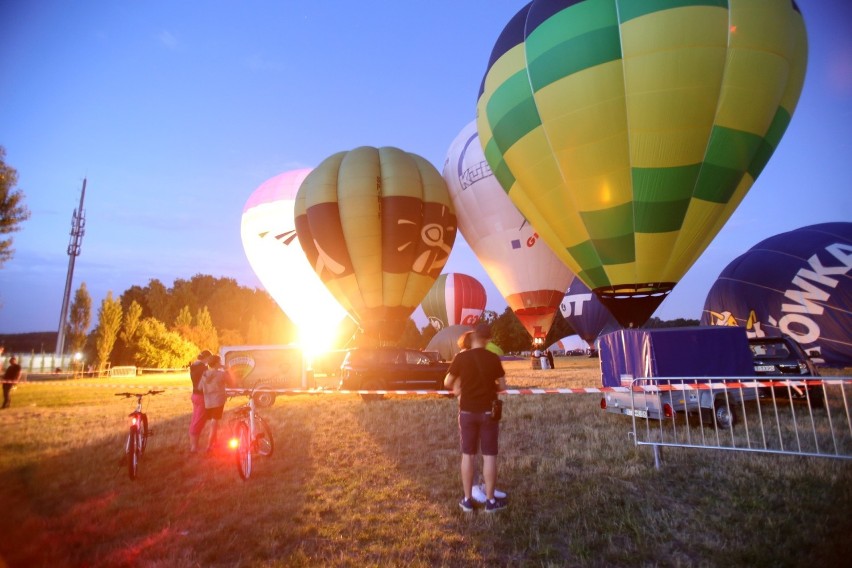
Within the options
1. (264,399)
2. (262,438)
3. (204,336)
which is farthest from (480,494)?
(204,336)

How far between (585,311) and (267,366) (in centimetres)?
2601

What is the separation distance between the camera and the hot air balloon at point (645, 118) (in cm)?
880

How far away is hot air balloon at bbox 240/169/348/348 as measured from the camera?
22266 millimetres

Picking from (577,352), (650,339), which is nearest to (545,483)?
(650,339)

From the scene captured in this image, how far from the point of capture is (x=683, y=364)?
25.8 ft

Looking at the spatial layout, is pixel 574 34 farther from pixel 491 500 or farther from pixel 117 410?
pixel 117 410

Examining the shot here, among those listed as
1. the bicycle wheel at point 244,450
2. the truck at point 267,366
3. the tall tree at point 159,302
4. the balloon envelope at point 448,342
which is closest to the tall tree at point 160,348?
the tall tree at point 159,302

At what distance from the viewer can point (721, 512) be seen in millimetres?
4238

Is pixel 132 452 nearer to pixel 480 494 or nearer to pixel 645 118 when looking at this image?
pixel 480 494

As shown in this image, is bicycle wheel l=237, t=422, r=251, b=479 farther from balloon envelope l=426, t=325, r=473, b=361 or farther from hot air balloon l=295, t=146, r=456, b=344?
balloon envelope l=426, t=325, r=473, b=361

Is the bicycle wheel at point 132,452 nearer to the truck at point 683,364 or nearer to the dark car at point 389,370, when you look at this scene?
the dark car at point 389,370

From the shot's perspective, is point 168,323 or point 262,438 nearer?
point 262,438

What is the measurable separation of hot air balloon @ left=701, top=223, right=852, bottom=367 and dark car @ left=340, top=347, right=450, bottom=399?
1159 centimetres

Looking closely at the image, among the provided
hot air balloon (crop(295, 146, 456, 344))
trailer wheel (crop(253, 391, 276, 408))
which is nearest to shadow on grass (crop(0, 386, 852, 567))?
trailer wheel (crop(253, 391, 276, 408))
